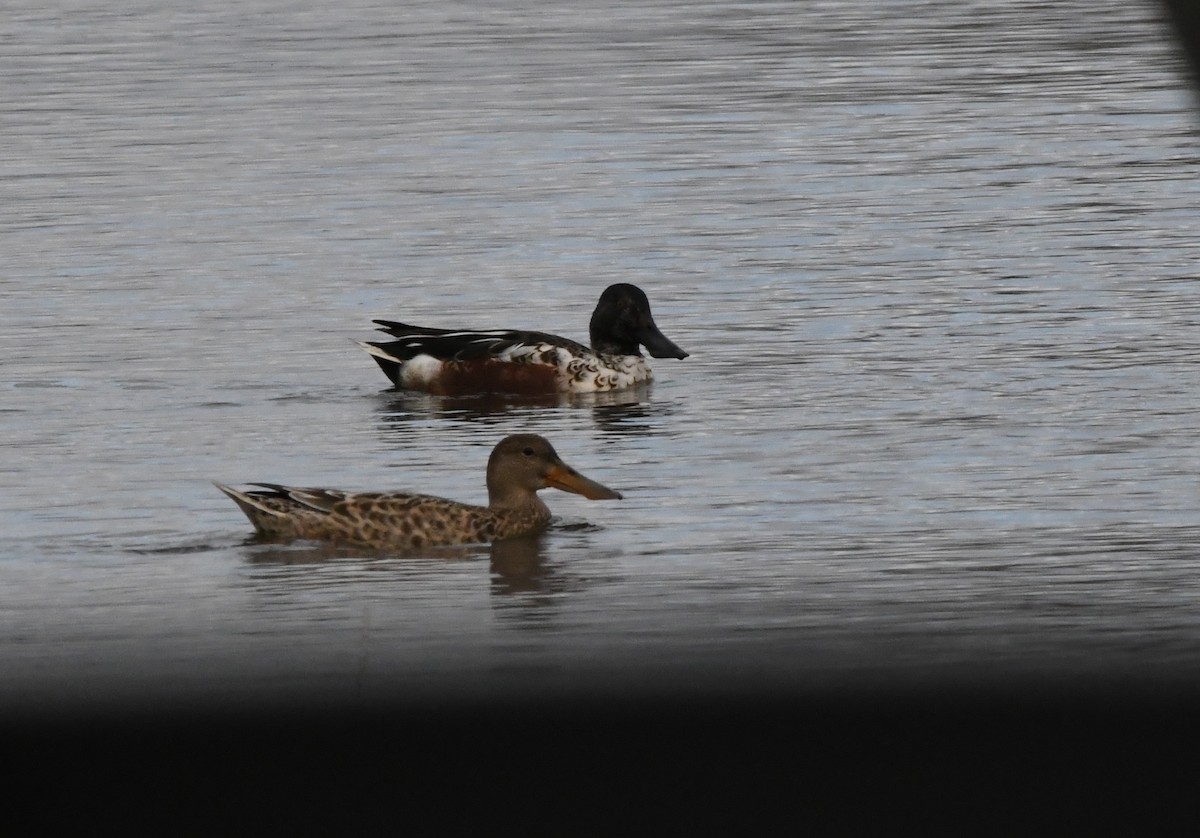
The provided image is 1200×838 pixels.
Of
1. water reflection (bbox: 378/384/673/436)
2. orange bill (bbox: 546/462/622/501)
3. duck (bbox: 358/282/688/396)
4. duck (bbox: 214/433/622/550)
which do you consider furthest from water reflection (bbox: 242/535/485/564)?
duck (bbox: 358/282/688/396)

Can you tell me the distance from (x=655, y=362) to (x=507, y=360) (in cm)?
151

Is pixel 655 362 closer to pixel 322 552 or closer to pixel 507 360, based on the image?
pixel 507 360

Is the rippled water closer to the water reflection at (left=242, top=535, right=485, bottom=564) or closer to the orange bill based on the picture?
the water reflection at (left=242, top=535, right=485, bottom=564)

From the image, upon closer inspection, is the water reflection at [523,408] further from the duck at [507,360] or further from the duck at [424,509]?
the duck at [424,509]

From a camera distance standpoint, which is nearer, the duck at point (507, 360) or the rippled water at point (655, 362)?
the rippled water at point (655, 362)

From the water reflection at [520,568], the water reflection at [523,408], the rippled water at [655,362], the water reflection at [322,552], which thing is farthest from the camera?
the water reflection at [523,408]

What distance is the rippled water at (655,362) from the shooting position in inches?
320

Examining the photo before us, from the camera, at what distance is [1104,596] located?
844 centimetres

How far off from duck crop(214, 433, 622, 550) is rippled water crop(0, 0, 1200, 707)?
0.34ft

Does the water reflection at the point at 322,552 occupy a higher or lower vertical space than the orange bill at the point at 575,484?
lower

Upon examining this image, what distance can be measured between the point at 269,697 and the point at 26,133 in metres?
16.8

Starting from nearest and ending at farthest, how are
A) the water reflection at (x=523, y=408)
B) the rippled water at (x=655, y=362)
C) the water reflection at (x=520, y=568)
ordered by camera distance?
1. the rippled water at (x=655, y=362)
2. the water reflection at (x=520, y=568)
3. the water reflection at (x=523, y=408)

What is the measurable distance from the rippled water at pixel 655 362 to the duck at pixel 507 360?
17 centimetres

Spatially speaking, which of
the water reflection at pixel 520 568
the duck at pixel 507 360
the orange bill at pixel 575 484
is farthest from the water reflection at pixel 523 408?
the water reflection at pixel 520 568
